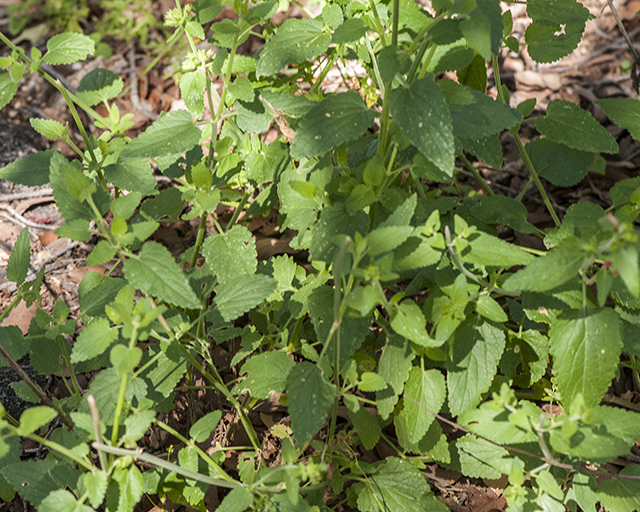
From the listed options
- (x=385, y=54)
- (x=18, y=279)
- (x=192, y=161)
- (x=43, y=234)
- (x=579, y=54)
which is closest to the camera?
(x=385, y=54)

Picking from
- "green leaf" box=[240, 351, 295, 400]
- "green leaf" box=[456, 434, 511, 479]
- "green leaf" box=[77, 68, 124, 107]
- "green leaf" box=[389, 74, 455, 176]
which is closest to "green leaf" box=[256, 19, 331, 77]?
"green leaf" box=[389, 74, 455, 176]

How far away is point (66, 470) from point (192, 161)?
1.15 meters

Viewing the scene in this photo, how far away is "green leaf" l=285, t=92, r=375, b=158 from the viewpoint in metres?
1.54

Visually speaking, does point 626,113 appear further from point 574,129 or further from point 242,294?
point 242,294

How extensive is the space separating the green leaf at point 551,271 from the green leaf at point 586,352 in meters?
0.25

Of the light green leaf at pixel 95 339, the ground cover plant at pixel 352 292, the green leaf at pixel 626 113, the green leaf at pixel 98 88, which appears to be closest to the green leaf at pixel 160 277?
the ground cover plant at pixel 352 292

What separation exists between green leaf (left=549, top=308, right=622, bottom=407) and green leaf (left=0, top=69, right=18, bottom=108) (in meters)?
2.01

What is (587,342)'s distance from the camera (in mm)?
1521

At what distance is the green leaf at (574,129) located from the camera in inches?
73.2

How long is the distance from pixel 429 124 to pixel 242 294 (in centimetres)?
80

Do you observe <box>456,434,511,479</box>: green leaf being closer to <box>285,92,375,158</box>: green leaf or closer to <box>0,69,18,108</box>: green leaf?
<box>285,92,375,158</box>: green leaf

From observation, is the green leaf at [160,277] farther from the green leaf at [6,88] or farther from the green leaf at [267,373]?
the green leaf at [6,88]

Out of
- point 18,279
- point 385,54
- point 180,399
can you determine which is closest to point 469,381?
point 385,54

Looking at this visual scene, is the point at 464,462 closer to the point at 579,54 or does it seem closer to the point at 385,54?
the point at 385,54
